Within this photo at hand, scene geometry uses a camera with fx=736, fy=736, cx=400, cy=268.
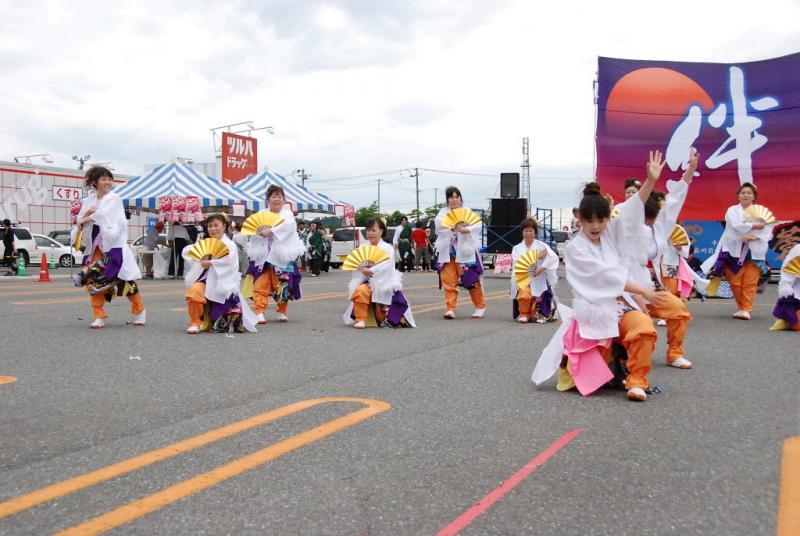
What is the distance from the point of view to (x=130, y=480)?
307 centimetres

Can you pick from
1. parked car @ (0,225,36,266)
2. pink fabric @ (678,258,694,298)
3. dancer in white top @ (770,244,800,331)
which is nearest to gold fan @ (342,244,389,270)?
pink fabric @ (678,258,694,298)

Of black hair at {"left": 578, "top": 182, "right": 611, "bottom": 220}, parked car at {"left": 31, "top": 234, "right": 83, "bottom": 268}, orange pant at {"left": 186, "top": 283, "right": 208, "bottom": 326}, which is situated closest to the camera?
black hair at {"left": 578, "top": 182, "right": 611, "bottom": 220}

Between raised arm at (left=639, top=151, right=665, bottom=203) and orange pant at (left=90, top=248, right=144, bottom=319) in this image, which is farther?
orange pant at (left=90, top=248, right=144, bottom=319)

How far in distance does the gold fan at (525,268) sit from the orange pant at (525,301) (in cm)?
10

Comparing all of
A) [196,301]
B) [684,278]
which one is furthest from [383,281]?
[684,278]

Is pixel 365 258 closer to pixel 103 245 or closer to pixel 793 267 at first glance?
pixel 103 245

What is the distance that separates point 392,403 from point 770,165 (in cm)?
1314

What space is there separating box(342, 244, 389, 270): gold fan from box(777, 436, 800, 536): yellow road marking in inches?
223

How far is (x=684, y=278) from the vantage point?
9.53 metres

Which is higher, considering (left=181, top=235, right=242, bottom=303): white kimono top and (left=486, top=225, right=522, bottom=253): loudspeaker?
(left=486, top=225, right=522, bottom=253): loudspeaker

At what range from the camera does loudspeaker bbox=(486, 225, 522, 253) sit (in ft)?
71.7

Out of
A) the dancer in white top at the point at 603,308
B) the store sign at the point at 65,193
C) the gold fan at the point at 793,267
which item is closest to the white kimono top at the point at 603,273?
the dancer in white top at the point at 603,308

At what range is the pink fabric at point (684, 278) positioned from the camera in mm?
9508

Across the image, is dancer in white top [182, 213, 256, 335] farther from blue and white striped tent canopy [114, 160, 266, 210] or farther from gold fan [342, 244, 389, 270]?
blue and white striped tent canopy [114, 160, 266, 210]
